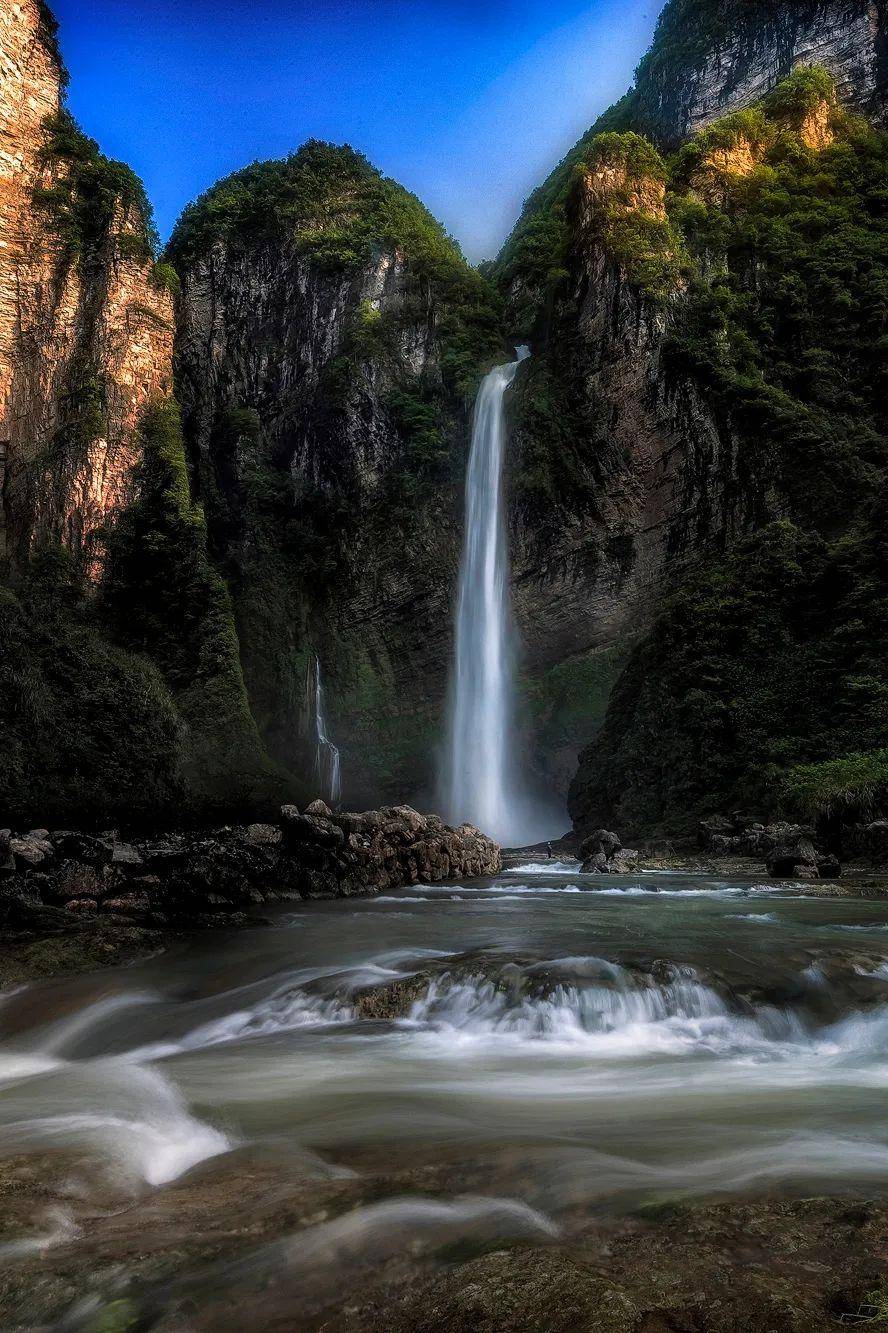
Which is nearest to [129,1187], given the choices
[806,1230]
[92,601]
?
[806,1230]

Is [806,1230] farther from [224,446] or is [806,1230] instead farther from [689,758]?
[224,446]

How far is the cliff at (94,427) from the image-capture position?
2720 cm

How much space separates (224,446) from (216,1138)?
35.4m

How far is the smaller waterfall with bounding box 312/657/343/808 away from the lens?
31547mm

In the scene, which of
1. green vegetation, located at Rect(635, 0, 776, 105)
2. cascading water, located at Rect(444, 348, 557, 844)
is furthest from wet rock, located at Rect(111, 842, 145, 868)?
green vegetation, located at Rect(635, 0, 776, 105)

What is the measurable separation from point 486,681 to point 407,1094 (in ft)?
85.0

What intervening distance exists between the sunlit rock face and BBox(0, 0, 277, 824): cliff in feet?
0.17

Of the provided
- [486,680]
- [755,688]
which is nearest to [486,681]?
[486,680]

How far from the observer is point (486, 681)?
97.8ft

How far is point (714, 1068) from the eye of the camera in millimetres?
4426

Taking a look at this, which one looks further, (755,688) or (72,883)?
(755,688)

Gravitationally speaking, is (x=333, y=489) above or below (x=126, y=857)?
above

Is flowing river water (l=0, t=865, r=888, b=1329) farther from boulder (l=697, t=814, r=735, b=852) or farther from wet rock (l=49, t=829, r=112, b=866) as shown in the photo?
boulder (l=697, t=814, r=735, b=852)

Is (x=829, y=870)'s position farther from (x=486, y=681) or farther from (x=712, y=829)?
(x=486, y=681)
